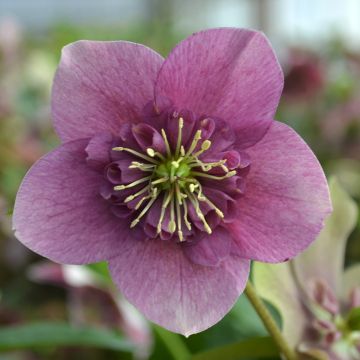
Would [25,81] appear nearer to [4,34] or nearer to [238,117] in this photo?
[4,34]

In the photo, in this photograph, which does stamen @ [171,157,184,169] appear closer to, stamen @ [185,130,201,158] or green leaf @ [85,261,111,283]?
stamen @ [185,130,201,158]

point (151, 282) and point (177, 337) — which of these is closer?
point (151, 282)

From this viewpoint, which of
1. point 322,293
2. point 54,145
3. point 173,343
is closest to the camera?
point 322,293

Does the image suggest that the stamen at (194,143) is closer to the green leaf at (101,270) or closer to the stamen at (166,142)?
the stamen at (166,142)

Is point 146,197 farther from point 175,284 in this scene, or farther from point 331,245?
point 331,245

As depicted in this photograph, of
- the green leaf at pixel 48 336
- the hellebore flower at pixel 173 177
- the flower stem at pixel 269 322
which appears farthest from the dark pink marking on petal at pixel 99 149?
the green leaf at pixel 48 336

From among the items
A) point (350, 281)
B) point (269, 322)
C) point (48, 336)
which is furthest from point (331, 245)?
point (48, 336)

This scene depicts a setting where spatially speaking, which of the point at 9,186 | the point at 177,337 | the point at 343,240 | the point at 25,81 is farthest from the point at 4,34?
the point at 343,240
